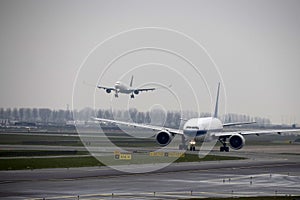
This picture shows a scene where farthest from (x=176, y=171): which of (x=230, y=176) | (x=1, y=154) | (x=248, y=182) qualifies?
(x=1, y=154)

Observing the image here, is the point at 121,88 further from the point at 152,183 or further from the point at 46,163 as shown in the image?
the point at 152,183

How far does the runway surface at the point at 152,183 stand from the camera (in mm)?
44844

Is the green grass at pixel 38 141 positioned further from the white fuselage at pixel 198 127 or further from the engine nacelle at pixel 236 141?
the engine nacelle at pixel 236 141

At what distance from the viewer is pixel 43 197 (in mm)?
41906

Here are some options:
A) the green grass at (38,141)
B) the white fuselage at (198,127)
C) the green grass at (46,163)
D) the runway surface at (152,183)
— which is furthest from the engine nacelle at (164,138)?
the runway surface at (152,183)

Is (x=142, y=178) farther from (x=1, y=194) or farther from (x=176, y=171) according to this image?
(x=1, y=194)

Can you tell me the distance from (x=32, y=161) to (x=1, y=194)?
95.8ft

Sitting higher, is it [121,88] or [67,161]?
[121,88]

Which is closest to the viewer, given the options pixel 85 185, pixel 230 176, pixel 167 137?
pixel 85 185

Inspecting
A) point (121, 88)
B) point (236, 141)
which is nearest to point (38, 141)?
point (236, 141)

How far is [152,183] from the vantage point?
5325 cm

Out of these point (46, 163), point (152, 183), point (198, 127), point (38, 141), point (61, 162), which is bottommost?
point (152, 183)

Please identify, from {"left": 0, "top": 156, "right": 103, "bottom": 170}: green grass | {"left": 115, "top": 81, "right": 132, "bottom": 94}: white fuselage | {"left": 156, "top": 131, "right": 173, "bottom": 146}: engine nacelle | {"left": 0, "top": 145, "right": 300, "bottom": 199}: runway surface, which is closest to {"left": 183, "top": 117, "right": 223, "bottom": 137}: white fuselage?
{"left": 156, "top": 131, "right": 173, "bottom": 146}: engine nacelle

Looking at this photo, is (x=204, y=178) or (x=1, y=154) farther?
(x=1, y=154)
